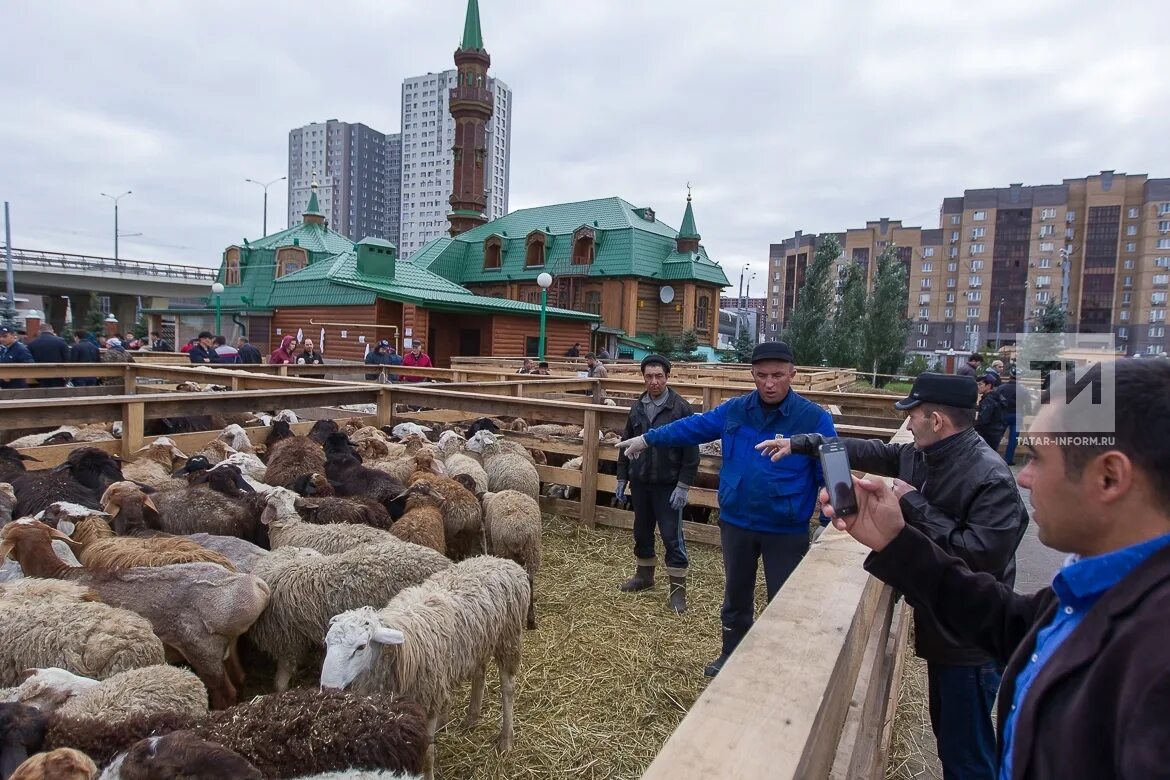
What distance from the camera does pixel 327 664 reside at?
2820 mm

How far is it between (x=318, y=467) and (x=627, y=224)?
35.7 meters

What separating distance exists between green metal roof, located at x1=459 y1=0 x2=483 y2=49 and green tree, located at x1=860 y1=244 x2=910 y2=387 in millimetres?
31319

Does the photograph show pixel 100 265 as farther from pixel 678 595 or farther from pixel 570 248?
pixel 678 595

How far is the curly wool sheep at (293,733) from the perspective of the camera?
7.30 feet

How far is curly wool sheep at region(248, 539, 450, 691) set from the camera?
3605 mm

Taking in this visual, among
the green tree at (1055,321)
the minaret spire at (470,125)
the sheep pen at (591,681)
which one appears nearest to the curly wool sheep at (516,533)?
the sheep pen at (591,681)

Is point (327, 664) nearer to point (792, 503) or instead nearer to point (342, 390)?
point (792, 503)

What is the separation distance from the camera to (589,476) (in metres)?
7.09

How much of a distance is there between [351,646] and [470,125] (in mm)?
46571

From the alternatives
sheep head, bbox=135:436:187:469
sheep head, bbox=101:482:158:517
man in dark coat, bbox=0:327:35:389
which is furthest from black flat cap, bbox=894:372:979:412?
man in dark coat, bbox=0:327:35:389

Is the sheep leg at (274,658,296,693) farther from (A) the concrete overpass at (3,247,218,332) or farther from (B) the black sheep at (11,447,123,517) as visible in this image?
(A) the concrete overpass at (3,247,218,332)

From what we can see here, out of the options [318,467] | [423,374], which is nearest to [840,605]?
[318,467]

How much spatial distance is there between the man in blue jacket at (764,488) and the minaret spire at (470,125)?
4444cm

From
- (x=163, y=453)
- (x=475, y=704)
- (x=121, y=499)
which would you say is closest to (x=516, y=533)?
(x=475, y=704)
